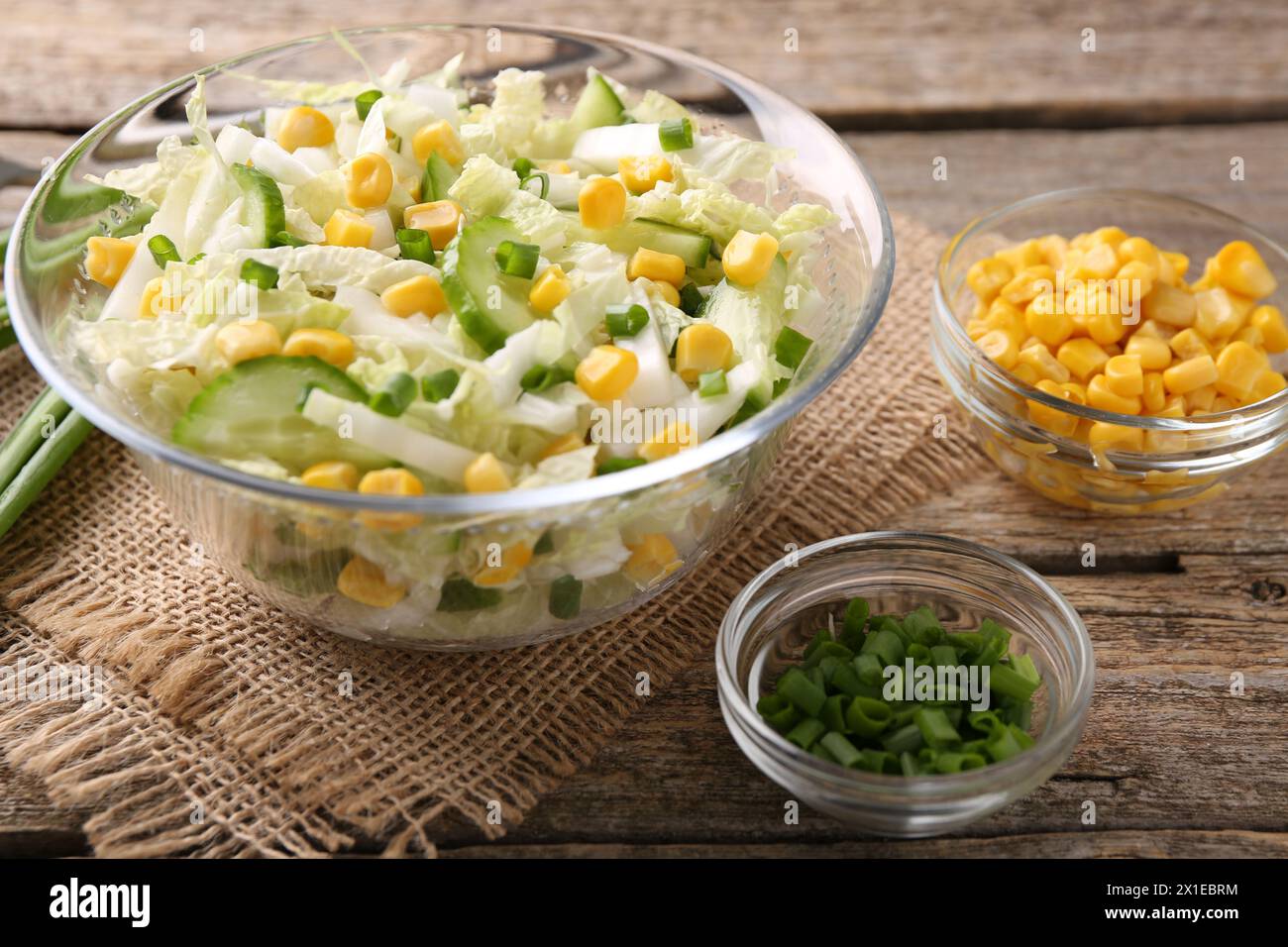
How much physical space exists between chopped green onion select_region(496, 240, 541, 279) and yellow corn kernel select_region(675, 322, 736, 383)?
1.18 feet

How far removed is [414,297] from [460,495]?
2.03 ft

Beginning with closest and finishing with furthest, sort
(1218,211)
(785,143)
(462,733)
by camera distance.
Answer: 1. (462,733)
2. (785,143)
3. (1218,211)

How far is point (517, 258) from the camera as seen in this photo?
2.69 metres

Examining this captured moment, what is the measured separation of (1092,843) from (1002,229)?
2.02 metres

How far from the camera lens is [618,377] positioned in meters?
2.56

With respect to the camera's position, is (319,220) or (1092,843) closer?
(1092,843)

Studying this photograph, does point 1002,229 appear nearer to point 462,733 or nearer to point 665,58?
point 665,58

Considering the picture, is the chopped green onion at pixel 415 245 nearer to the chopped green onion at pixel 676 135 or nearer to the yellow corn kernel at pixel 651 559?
the chopped green onion at pixel 676 135

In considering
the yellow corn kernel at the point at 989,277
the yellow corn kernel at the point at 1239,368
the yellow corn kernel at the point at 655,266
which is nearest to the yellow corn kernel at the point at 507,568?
the yellow corn kernel at the point at 655,266

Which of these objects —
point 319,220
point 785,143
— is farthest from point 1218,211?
point 319,220

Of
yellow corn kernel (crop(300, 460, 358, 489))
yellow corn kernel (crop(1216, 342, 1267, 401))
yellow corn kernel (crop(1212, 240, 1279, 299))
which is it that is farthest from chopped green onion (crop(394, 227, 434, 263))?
yellow corn kernel (crop(1212, 240, 1279, 299))

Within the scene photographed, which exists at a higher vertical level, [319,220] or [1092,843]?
[319,220]

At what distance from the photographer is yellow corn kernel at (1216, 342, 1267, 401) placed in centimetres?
324

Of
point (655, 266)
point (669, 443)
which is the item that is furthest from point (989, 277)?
point (669, 443)
